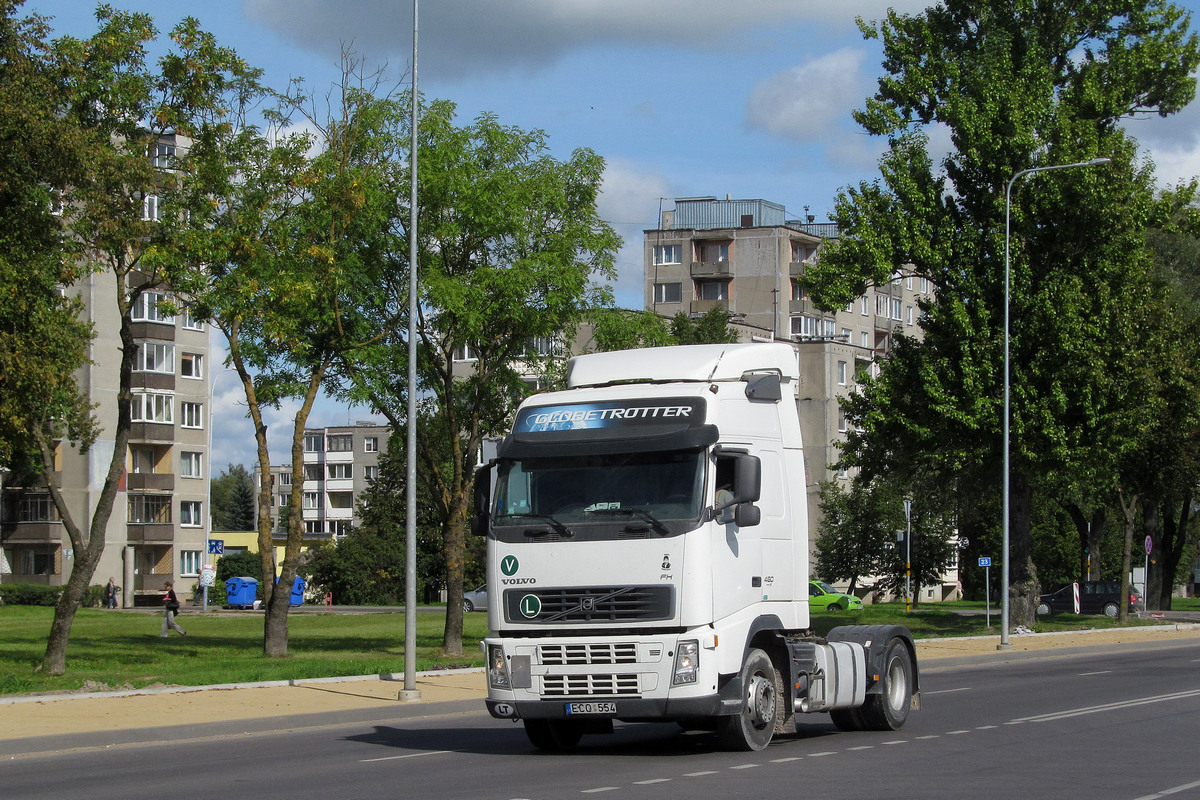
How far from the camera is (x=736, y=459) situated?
12828mm

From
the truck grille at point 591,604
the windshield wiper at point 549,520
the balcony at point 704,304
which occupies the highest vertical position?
the balcony at point 704,304

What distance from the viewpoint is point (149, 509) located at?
80.8 m

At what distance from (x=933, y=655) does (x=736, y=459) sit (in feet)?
64.1

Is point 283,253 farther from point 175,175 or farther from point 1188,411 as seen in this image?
point 1188,411

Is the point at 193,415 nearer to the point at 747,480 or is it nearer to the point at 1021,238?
the point at 1021,238

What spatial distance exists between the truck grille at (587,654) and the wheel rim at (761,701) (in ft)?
4.66

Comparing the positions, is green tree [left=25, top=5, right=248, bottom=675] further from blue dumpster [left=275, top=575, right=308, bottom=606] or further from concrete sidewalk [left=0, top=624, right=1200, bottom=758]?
blue dumpster [left=275, top=575, right=308, bottom=606]

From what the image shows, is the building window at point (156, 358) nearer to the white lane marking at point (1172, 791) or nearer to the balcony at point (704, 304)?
the balcony at point (704, 304)

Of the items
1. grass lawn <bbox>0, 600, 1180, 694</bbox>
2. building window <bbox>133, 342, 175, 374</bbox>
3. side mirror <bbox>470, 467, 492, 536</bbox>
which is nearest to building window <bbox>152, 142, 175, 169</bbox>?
grass lawn <bbox>0, 600, 1180, 694</bbox>

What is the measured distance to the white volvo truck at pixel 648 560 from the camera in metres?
12.5

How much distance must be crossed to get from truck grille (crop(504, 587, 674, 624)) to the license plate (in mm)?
772

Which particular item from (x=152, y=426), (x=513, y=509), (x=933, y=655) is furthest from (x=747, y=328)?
A: (x=513, y=509)

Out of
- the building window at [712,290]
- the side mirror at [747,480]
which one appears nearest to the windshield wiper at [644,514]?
the side mirror at [747,480]

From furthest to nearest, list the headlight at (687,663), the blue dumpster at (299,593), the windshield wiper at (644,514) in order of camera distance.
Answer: the blue dumpster at (299,593), the windshield wiper at (644,514), the headlight at (687,663)
